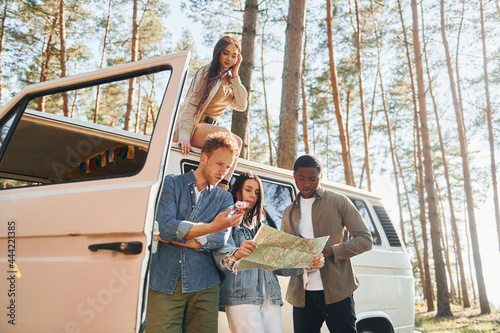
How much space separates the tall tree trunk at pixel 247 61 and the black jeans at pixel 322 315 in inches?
167

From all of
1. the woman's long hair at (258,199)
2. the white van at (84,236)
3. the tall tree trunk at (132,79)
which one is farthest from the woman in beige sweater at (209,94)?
the tall tree trunk at (132,79)

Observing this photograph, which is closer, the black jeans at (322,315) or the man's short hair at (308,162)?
the black jeans at (322,315)

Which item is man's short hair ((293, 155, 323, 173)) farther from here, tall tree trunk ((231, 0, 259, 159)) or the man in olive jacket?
tall tree trunk ((231, 0, 259, 159))

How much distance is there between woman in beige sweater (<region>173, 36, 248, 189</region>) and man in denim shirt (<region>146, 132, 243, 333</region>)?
815 millimetres

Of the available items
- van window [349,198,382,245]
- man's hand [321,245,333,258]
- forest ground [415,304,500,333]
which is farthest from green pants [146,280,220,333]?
forest ground [415,304,500,333]

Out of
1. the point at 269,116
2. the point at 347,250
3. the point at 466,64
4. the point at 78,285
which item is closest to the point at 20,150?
the point at 78,285

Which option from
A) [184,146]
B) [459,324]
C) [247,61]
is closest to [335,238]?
[184,146]

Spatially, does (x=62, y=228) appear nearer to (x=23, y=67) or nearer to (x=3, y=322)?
(x=3, y=322)

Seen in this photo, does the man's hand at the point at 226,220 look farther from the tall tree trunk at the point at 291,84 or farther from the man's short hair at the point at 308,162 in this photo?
the tall tree trunk at the point at 291,84

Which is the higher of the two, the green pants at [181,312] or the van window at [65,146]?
the van window at [65,146]

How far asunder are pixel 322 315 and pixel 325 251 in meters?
0.50

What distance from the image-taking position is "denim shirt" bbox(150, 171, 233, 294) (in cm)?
234

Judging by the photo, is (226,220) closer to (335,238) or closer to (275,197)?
(335,238)

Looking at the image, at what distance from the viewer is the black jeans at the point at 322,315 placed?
3131 mm
